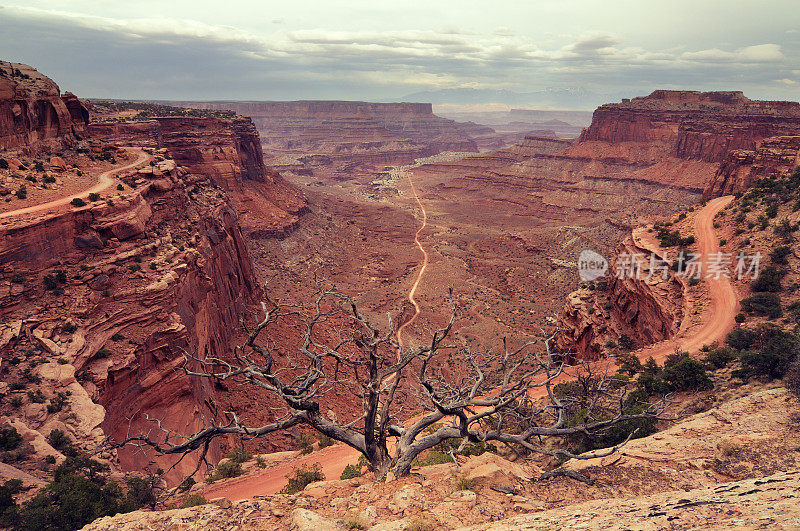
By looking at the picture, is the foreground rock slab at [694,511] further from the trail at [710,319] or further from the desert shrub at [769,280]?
the desert shrub at [769,280]

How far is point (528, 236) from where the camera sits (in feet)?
263

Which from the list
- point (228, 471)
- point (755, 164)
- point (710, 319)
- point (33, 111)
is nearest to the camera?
point (228, 471)

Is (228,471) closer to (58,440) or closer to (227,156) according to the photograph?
(58,440)

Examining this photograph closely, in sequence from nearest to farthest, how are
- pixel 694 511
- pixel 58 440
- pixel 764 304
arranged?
pixel 694 511 < pixel 58 440 < pixel 764 304

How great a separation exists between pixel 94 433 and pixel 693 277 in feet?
106

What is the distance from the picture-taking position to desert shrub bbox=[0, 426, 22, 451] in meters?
12.3

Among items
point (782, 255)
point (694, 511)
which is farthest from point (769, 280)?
point (694, 511)

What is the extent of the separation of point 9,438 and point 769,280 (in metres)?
35.1

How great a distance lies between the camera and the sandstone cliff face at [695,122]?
266ft

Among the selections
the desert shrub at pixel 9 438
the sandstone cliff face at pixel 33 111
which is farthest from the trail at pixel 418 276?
the sandstone cliff face at pixel 33 111

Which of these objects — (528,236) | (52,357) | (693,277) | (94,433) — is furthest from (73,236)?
(528,236)

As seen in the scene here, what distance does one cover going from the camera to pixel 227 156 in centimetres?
6194

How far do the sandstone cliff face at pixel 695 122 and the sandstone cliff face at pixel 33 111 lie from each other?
101190 mm

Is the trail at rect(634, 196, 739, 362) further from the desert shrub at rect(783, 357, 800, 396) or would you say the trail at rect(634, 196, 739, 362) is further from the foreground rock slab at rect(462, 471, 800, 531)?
the foreground rock slab at rect(462, 471, 800, 531)
